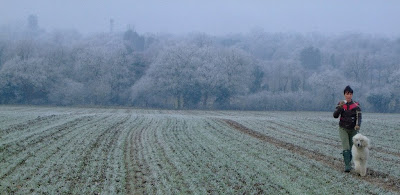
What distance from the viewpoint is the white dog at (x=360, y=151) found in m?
11.8

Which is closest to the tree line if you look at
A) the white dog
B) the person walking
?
the person walking

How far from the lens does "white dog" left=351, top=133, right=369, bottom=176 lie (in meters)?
11.8

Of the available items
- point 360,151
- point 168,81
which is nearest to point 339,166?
point 360,151

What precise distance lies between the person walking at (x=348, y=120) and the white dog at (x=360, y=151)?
1.15ft

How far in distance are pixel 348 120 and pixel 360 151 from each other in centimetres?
113

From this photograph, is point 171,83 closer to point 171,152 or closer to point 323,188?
point 171,152

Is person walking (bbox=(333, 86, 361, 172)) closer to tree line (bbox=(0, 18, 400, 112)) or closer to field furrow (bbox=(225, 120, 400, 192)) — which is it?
field furrow (bbox=(225, 120, 400, 192))

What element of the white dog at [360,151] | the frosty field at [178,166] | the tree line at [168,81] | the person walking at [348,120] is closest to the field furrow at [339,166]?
the frosty field at [178,166]

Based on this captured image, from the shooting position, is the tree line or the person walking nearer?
the person walking

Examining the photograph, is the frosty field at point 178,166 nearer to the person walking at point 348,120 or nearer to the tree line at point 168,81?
the person walking at point 348,120

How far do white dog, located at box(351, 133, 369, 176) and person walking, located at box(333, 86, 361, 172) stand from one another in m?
0.35

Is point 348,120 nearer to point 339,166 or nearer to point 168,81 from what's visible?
point 339,166

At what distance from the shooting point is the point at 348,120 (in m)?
12.6

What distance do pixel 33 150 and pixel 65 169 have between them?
410cm
